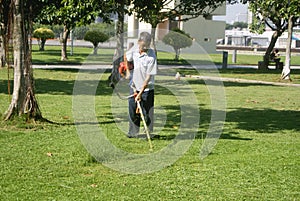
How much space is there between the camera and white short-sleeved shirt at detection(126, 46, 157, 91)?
8.66m

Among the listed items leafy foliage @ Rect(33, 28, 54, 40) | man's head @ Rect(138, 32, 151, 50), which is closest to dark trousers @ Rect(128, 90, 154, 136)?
man's head @ Rect(138, 32, 151, 50)

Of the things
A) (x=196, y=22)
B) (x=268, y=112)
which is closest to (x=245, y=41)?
(x=196, y=22)

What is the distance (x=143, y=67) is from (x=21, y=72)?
2.09 m

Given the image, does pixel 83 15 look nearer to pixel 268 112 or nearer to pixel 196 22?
pixel 268 112

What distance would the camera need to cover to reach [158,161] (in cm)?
746

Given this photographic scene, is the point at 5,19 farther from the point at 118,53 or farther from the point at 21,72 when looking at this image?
the point at 118,53

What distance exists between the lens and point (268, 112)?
13117mm

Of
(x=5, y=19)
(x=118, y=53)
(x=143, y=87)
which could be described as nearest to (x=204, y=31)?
(x=118, y=53)

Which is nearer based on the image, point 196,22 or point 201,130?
point 201,130

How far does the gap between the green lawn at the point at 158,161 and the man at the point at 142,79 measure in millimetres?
374

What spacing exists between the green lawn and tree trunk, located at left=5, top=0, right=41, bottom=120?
244mm

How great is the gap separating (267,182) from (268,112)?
668cm

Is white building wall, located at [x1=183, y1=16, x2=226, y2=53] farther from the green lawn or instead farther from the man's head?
the man's head

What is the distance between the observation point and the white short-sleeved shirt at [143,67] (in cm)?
866
